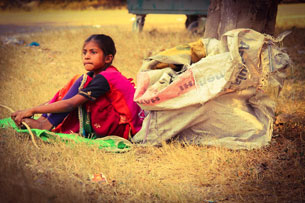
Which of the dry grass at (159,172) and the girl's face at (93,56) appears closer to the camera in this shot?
the dry grass at (159,172)

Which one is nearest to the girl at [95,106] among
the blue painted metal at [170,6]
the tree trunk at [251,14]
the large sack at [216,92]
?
the large sack at [216,92]

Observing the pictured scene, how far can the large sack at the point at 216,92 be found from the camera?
2.76 metres

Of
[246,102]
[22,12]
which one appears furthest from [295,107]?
[22,12]

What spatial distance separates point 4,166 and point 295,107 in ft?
10.5

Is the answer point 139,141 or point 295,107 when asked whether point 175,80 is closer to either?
point 139,141

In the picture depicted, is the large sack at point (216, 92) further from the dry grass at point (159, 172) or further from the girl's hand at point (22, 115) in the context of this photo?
the girl's hand at point (22, 115)

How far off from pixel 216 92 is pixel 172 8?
6.21 m

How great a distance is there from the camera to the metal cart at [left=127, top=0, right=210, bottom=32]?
8289 millimetres

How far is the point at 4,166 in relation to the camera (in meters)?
2.16

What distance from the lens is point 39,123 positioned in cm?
314

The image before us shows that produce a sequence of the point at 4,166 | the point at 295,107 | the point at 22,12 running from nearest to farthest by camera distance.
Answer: the point at 4,166 → the point at 295,107 → the point at 22,12

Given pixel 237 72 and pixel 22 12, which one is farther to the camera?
pixel 22 12

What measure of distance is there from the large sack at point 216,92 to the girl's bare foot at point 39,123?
0.79 m

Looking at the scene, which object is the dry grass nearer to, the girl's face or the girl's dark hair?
the girl's face
